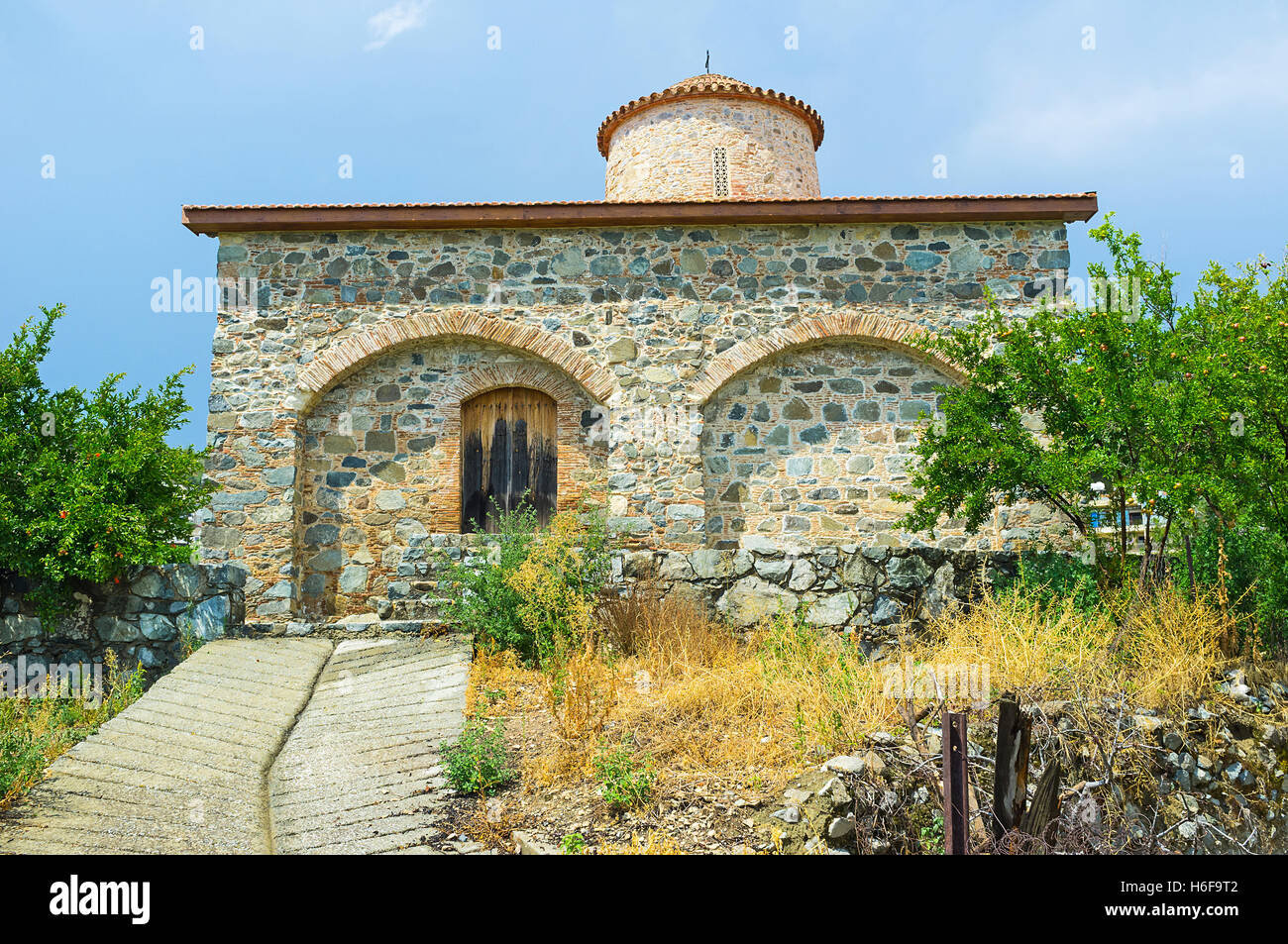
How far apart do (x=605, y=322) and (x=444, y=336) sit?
188 centimetres

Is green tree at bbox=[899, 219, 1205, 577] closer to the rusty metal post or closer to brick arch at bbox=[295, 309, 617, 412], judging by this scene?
the rusty metal post

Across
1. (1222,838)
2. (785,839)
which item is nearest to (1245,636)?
(1222,838)

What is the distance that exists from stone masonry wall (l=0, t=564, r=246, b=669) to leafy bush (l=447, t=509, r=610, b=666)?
222 cm

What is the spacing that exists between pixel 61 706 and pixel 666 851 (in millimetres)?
5359

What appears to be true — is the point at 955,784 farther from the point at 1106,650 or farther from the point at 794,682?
the point at 1106,650

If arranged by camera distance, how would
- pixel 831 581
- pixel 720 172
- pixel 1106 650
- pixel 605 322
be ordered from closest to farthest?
pixel 1106 650 → pixel 831 581 → pixel 605 322 → pixel 720 172

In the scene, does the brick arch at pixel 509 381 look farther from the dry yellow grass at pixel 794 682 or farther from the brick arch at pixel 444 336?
the dry yellow grass at pixel 794 682

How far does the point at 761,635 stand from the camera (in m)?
7.71

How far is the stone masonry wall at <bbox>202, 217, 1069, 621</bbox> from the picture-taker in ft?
32.9

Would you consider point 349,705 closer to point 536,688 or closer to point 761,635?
point 536,688

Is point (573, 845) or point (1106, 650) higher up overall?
point (1106, 650)

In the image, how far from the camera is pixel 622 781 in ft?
A: 15.4

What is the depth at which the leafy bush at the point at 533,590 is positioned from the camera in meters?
7.50

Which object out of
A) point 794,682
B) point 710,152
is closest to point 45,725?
point 794,682
